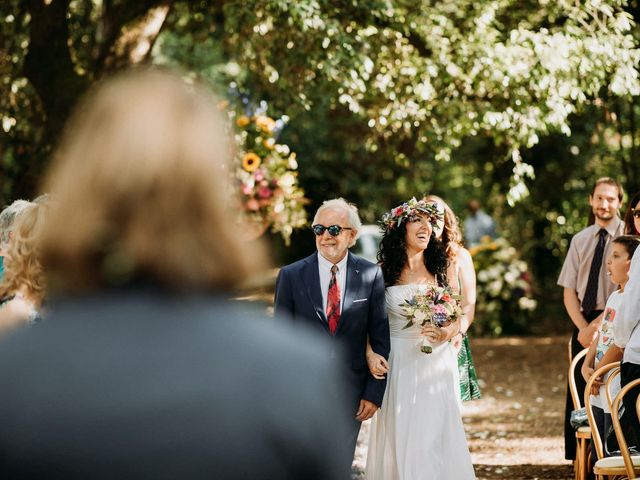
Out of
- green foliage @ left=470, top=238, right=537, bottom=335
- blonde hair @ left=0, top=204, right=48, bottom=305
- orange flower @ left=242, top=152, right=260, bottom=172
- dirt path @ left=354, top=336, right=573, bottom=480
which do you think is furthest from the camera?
green foliage @ left=470, top=238, right=537, bottom=335

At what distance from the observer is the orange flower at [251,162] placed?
335 inches

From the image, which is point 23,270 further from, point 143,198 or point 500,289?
point 500,289

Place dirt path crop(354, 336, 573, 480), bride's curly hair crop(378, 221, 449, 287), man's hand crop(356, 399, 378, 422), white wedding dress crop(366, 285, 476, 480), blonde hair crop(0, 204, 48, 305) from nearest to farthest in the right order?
blonde hair crop(0, 204, 48, 305) → man's hand crop(356, 399, 378, 422) → white wedding dress crop(366, 285, 476, 480) → bride's curly hair crop(378, 221, 449, 287) → dirt path crop(354, 336, 573, 480)

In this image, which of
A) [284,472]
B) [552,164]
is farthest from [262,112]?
[552,164]

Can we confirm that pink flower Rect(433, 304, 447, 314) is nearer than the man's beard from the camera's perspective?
Yes

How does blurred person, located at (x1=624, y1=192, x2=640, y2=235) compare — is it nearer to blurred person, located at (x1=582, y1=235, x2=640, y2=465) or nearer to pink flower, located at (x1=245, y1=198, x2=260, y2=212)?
blurred person, located at (x1=582, y1=235, x2=640, y2=465)

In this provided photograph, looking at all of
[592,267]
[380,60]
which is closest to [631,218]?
[592,267]

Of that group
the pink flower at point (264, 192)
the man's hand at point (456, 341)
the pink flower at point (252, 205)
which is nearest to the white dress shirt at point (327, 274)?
the man's hand at point (456, 341)

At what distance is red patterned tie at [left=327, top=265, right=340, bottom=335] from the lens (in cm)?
539

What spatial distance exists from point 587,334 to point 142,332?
18.1ft

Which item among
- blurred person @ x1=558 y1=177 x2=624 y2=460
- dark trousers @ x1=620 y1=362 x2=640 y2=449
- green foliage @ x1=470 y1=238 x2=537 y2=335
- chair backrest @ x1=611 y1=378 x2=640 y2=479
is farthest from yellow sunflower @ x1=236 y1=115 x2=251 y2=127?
green foliage @ x1=470 y1=238 x2=537 y2=335

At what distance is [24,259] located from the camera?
12.8 feet

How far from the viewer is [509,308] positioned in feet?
54.3

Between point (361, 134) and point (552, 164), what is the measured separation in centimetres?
380
